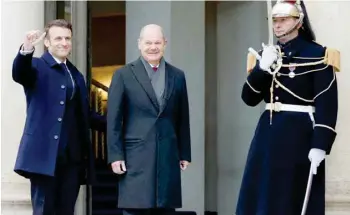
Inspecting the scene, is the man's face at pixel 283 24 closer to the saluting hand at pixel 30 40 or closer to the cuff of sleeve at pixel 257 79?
the cuff of sleeve at pixel 257 79

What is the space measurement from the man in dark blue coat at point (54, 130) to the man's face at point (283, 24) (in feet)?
3.68

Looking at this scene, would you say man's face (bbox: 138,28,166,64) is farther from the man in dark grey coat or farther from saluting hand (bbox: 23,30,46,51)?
saluting hand (bbox: 23,30,46,51)

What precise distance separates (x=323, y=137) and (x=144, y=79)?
1037mm

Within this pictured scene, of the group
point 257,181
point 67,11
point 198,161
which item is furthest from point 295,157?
point 67,11

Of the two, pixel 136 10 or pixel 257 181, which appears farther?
pixel 136 10

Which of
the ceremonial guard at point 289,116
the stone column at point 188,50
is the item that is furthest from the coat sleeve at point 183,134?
the stone column at point 188,50

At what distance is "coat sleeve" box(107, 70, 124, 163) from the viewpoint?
4699mm

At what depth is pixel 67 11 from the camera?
24.2 feet

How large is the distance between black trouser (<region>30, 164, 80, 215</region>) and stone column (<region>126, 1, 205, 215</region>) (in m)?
2.54

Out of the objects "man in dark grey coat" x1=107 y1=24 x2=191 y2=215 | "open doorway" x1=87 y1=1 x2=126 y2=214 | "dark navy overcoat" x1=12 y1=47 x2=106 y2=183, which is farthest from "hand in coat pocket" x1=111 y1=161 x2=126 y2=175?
"open doorway" x1=87 y1=1 x2=126 y2=214

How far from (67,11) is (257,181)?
328 cm

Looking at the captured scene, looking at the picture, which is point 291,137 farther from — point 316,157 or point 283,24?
point 283,24

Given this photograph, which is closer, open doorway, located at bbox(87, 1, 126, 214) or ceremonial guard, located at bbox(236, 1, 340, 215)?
ceremonial guard, located at bbox(236, 1, 340, 215)

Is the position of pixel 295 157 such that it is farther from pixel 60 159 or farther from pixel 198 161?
pixel 198 161
